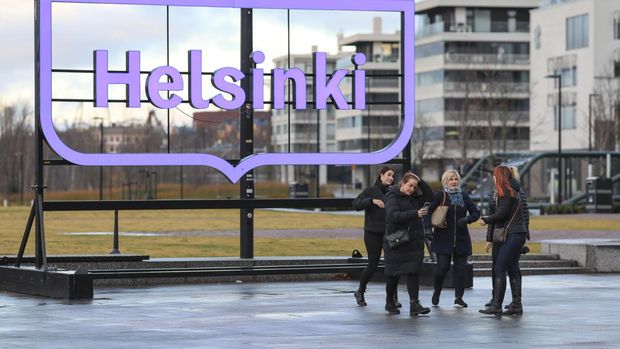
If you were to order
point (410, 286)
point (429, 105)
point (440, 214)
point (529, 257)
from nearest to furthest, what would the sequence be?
point (410, 286) < point (440, 214) < point (529, 257) < point (429, 105)

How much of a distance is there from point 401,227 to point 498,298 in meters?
1.45

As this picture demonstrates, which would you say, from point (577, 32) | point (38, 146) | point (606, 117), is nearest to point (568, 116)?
point (577, 32)

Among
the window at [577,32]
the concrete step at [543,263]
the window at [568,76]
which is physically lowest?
the concrete step at [543,263]

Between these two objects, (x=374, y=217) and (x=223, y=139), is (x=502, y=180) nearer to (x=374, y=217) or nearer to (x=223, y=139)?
(x=374, y=217)

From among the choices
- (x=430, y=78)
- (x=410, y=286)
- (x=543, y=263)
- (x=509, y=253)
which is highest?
(x=430, y=78)

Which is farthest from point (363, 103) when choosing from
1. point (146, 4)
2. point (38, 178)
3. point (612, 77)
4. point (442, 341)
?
point (612, 77)

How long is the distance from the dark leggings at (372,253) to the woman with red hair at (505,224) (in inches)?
77.6

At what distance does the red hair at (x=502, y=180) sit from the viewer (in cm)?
1788

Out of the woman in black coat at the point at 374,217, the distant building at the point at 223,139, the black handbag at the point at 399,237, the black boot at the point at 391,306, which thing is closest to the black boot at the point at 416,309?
the black boot at the point at 391,306

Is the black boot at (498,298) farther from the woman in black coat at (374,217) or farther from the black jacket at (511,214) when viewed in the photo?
the woman in black coat at (374,217)

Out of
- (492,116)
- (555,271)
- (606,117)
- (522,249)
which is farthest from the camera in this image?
(492,116)

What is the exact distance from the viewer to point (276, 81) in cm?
2448

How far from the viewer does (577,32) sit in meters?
109

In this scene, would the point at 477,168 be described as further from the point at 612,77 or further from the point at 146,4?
the point at 146,4
